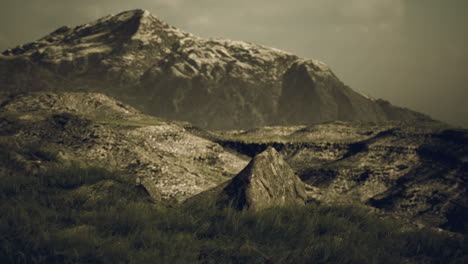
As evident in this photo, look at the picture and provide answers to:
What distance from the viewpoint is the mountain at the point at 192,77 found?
9019 cm

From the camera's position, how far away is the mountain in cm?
9019

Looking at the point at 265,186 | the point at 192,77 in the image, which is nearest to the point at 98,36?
the point at 192,77

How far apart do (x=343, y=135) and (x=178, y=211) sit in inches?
993

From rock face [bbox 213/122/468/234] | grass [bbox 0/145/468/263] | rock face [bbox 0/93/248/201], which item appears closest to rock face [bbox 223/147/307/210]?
grass [bbox 0/145/468/263]

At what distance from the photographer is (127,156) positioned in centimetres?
859

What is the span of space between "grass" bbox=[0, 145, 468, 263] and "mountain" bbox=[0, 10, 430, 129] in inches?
3214

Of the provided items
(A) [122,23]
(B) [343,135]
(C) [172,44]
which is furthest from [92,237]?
(A) [122,23]

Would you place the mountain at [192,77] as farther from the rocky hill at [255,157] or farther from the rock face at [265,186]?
the rock face at [265,186]

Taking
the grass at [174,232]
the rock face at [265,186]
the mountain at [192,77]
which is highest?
the mountain at [192,77]

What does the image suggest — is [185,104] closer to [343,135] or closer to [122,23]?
[122,23]

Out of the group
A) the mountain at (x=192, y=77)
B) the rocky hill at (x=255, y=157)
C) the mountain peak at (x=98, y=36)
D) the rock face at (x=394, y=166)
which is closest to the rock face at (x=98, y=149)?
the rocky hill at (x=255, y=157)

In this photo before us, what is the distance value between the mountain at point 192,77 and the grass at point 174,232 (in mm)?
81635

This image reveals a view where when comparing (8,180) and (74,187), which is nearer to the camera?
(8,180)

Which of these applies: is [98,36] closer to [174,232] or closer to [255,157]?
[255,157]
